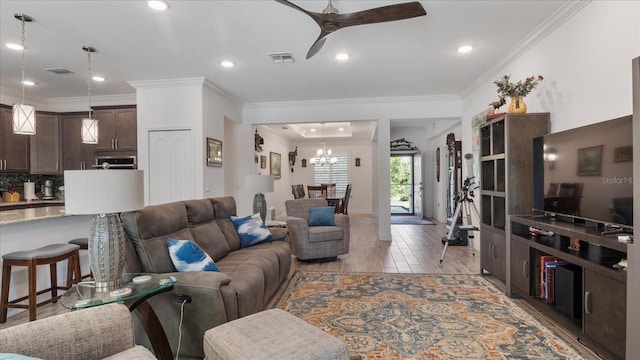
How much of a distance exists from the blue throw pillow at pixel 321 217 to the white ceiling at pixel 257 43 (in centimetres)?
199

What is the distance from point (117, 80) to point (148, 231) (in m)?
3.67

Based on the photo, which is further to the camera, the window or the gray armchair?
the window

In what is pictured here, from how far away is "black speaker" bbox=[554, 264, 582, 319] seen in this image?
2.28 meters

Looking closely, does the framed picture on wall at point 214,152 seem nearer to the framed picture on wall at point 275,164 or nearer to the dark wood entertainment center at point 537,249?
the framed picture on wall at point 275,164

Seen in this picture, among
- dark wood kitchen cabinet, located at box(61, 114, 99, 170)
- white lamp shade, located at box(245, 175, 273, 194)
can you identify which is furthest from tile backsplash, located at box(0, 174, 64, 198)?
white lamp shade, located at box(245, 175, 273, 194)

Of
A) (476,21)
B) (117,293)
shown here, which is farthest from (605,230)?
(117,293)

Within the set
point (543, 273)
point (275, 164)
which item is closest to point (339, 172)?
point (275, 164)

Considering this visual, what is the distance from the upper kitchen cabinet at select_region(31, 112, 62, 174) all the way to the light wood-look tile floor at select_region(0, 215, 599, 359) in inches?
133

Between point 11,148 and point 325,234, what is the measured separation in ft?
16.9

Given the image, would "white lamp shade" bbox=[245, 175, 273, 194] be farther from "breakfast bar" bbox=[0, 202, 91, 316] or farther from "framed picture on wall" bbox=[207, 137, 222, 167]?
"breakfast bar" bbox=[0, 202, 91, 316]

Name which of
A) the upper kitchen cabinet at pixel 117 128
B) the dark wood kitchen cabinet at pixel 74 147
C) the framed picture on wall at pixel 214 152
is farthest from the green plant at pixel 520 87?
the dark wood kitchen cabinet at pixel 74 147

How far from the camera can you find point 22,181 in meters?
5.44

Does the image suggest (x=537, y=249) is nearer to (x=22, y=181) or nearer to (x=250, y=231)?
(x=250, y=231)

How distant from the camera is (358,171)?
10.7 metres
